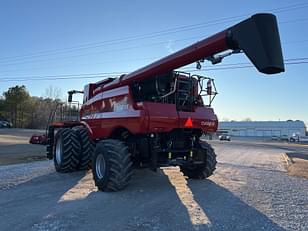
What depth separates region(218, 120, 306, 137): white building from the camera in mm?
113875

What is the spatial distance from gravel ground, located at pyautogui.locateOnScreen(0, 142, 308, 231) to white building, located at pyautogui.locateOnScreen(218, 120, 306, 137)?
104 m

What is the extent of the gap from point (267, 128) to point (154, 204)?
381 feet

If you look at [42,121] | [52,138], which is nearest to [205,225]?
[52,138]

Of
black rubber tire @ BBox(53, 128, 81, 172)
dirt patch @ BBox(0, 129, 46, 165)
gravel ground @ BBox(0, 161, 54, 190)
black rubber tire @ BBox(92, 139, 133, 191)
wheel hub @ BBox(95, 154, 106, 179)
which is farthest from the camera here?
dirt patch @ BBox(0, 129, 46, 165)

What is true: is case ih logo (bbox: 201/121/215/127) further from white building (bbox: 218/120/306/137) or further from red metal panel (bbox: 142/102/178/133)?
white building (bbox: 218/120/306/137)

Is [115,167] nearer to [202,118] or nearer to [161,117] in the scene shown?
[161,117]

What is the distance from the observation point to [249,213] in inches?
252

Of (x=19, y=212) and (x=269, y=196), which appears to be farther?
(x=269, y=196)

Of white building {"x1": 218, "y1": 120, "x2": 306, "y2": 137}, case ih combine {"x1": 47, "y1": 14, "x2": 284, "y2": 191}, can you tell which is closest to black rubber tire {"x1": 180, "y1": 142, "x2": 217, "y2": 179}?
case ih combine {"x1": 47, "y1": 14, "x2": 284, "y2": 191}

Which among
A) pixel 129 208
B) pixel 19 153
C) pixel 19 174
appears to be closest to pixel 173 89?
pixel 129 208

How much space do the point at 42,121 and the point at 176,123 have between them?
237 feet

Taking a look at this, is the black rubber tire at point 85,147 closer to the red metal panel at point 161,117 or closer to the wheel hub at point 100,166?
the wheel hub at point 100,166

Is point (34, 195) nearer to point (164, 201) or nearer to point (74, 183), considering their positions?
point (74, 183)

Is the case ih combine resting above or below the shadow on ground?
above
